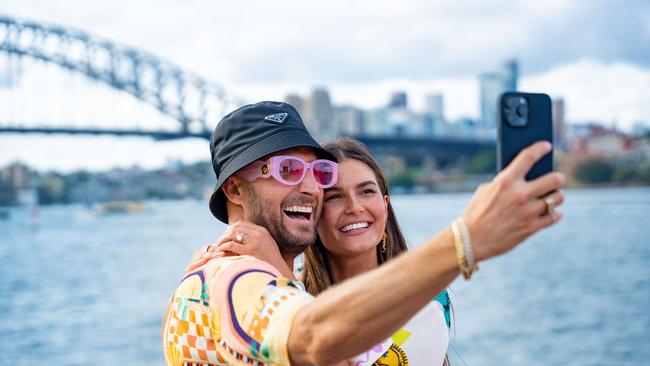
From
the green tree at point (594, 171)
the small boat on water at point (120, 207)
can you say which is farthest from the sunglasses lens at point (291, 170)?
the small boat on water at point (120, 207)

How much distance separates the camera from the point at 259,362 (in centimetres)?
152

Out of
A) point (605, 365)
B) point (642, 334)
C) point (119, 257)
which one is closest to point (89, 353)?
point (605, 365)

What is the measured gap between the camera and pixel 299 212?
78.5 inches

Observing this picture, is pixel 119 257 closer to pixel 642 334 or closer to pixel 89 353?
pixel 89 353

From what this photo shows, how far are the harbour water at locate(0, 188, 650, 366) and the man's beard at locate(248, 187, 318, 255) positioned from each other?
2387 millimetres

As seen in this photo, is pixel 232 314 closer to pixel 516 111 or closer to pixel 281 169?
pixel 281 169

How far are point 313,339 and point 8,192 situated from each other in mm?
76903

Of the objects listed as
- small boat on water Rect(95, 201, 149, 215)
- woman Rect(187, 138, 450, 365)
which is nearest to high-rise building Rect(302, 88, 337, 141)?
small boat on water Rect(95, 201, 149, 215)

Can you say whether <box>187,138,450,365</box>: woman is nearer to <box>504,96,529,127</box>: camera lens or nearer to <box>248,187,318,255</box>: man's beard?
<box>248,187,318,255</box>: man's beard

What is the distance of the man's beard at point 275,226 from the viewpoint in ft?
6.39

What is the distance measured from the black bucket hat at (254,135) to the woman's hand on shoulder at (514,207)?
2.34ft

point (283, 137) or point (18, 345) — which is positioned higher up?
point (283, 137)

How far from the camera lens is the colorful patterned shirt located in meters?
1.43

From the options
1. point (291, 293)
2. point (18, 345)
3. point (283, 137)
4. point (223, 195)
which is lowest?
point (18, 345)
